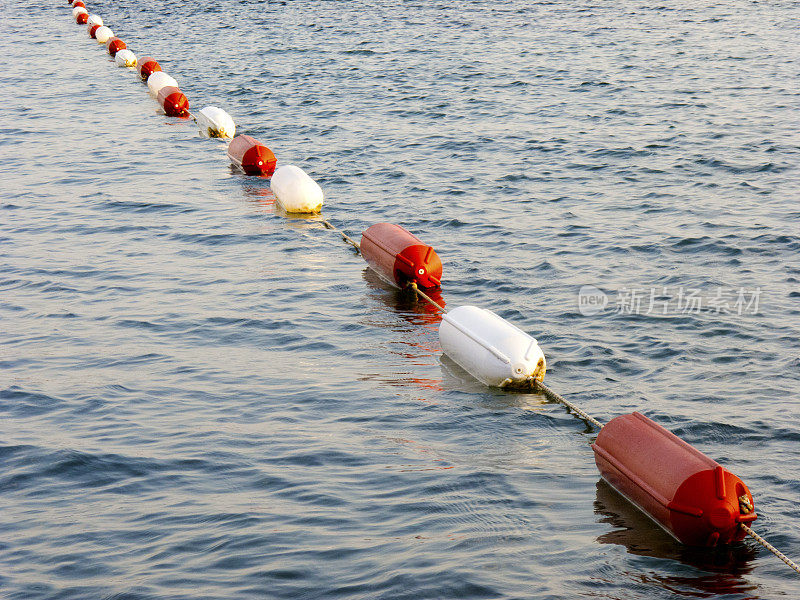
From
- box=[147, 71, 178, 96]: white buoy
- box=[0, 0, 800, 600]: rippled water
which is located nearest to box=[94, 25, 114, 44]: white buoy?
box=[147, 71, 178, 96]: white buoy

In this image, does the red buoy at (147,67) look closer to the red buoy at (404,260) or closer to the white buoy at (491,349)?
the red buoy at (404,260)

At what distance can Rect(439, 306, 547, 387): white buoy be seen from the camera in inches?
346

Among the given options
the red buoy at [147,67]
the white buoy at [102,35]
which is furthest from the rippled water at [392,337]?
the white buoy at [102,35]

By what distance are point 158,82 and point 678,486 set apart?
19.8 metres

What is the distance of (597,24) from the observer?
2797 centimetres

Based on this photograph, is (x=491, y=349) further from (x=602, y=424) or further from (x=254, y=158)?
(x=254, y=158)

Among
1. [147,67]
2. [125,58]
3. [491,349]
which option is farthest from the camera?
[125,58]

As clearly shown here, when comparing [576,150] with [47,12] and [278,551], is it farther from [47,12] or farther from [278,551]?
[47,12]

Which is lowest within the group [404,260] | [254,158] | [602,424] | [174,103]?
[602,424]

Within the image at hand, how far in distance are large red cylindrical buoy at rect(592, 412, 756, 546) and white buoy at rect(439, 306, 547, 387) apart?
180 centimetres

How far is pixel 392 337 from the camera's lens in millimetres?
10336

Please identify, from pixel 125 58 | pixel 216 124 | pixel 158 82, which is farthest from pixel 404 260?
pixel 125 58

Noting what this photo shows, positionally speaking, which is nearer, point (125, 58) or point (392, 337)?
point (392, 337)

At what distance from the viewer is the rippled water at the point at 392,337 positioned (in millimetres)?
6543
